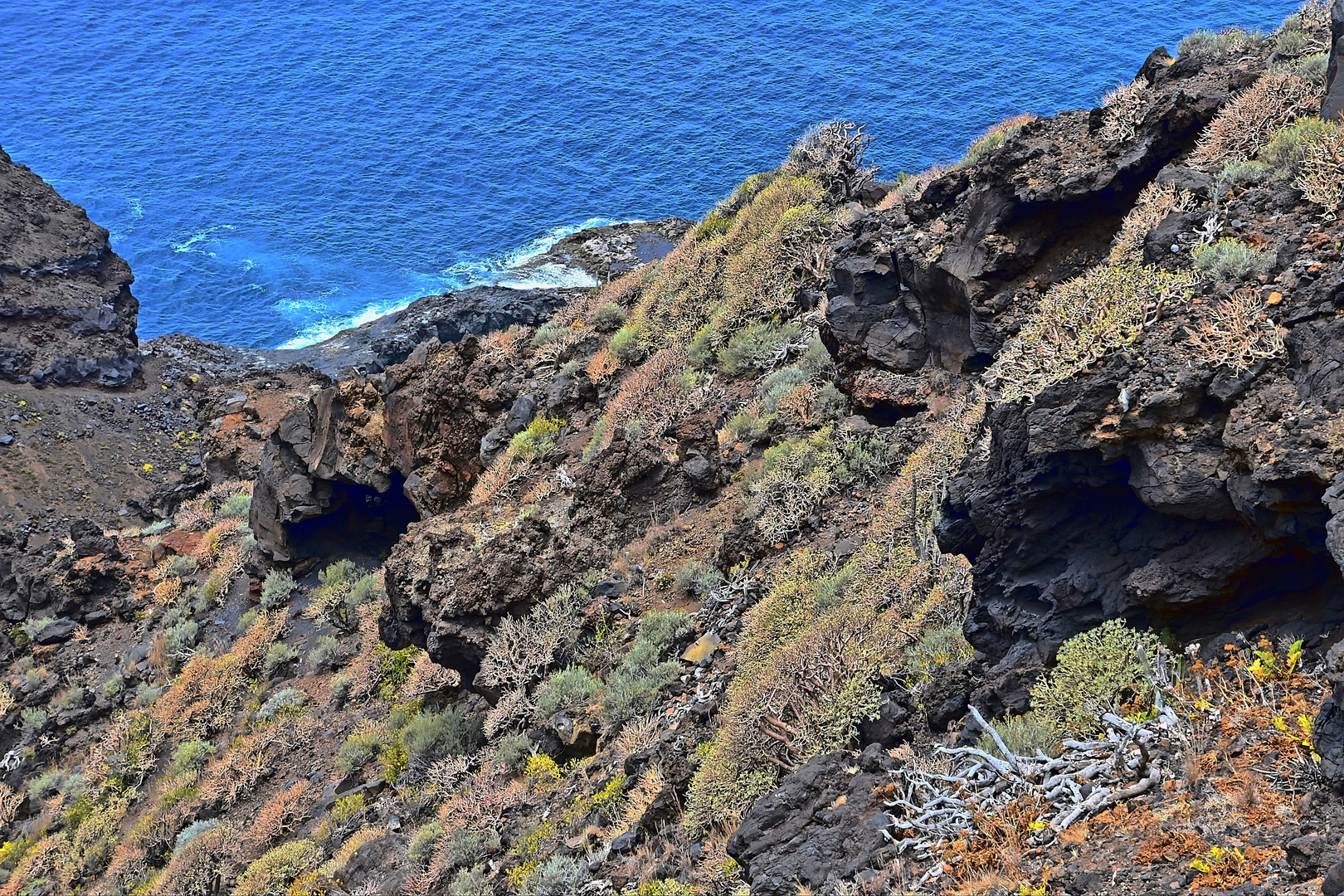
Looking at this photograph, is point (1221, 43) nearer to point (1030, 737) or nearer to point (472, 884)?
point (1030, 737)

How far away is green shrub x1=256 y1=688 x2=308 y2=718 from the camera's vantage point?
1839cm

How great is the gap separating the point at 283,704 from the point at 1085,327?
16.3 meters

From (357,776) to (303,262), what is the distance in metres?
41.2

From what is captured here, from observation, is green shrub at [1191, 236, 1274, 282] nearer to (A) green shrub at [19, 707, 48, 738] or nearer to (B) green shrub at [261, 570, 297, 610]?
(B) green shrub at [261, 570, 297, 610]

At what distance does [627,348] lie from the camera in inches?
805

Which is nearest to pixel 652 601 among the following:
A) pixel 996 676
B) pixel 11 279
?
pixel 996 676

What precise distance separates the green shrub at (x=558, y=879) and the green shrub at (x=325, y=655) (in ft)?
34.8

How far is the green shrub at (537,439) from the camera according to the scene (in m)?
17.9

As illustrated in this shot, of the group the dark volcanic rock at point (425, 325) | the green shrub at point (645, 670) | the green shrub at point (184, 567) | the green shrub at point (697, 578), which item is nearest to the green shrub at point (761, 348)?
the green shrub at point (697, 578)

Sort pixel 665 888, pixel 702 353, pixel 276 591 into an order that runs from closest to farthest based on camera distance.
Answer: pixel 665 888, pixel 702 353, pixel 276 591

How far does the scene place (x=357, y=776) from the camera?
1491cm

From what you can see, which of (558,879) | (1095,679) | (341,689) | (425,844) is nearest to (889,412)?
(1095,679)

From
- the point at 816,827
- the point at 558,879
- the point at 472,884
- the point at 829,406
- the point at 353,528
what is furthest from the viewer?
the point at 353,528

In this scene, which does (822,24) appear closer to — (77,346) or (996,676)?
(77,346)
